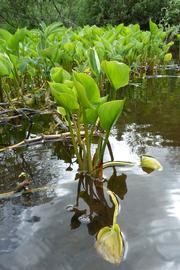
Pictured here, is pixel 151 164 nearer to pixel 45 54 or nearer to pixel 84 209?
pixel 84 209

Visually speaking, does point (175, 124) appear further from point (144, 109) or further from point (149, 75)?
point (149, 75)

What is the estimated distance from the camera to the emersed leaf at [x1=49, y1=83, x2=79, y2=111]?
3.43 ft

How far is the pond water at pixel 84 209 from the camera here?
873mm

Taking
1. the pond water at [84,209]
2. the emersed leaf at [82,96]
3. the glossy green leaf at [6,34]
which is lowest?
the pond water at [84,209]

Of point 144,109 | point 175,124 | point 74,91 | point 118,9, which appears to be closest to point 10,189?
point 74,91

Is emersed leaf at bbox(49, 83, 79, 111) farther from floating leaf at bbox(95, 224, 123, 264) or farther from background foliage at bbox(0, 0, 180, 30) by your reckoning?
background foliage at bbox(0, 0, 180, 30)

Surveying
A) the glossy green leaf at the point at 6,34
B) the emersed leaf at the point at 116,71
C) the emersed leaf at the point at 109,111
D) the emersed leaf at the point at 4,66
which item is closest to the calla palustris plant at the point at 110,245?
the emersed leaf at the point at 109,111

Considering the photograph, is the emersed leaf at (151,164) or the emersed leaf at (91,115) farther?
the emersed leaf at (151,164)

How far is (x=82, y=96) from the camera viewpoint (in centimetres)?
105

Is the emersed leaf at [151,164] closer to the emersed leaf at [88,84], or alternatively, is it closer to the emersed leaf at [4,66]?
the emersed leaf at [88,84]

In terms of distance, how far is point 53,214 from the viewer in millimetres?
1064

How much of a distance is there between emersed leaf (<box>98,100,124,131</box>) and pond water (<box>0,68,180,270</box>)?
0.23m

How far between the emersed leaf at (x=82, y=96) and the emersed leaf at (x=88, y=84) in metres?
0.04

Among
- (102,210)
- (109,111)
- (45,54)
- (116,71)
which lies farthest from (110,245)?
(45,54)
